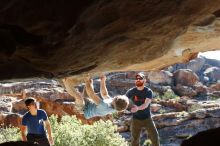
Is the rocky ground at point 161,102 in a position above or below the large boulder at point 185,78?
below

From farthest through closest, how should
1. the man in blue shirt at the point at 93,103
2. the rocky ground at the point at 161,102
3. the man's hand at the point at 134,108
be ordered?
the rocky ground at the point at 161,102 < the man's hand at the point at 134,108 < the man in blue shirt at the point at 93,103

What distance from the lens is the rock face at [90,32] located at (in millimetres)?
4699

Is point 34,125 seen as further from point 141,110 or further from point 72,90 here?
point 141,110

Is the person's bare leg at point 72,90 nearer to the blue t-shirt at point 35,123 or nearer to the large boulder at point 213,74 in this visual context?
the blue t-shirt at point 35,123

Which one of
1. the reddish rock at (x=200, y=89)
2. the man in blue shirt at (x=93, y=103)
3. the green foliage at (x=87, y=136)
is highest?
the reddish rock at (x=200, y=89)

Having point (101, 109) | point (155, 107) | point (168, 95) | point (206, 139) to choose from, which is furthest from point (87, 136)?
point (168, 95)

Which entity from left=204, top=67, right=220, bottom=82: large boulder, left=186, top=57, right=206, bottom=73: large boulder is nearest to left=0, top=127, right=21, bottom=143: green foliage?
left=204, top=67, right=220, bottom=82: large boulder

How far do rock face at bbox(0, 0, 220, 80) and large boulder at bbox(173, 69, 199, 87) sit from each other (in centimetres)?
3866

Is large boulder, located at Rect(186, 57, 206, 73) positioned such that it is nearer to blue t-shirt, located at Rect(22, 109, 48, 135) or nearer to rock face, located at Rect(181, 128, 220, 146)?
blue t-shirt, located at Rect(22, 109, 48, 135)

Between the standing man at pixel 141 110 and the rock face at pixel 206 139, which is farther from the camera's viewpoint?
the standing man at pixel 141 110

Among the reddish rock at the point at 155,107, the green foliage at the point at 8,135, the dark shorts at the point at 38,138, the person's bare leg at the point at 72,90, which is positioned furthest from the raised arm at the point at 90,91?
the reddish rock at the point at 155,107

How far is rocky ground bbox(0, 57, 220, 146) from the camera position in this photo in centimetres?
2995

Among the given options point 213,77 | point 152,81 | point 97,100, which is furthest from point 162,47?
point 213,77

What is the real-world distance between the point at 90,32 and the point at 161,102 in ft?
106
